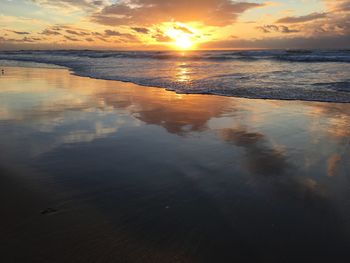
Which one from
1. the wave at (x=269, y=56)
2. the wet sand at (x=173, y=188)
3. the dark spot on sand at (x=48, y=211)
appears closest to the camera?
the wet sand at (x=173, y=188)

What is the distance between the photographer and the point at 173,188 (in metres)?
4.09

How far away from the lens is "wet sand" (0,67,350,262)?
Answer: 9.64ft

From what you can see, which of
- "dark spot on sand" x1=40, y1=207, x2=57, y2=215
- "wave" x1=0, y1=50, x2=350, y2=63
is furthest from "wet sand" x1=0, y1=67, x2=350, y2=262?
"wave" x1=0, y1=50, x2=350, y2=63

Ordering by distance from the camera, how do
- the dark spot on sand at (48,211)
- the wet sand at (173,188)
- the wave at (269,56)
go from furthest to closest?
1. the wave at (269,56)
2. the dark spot on sand at (48,211)
3. the wet sand at (173,188)

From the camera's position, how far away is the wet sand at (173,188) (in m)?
2.94

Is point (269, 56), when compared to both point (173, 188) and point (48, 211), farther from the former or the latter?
point (48, 211)

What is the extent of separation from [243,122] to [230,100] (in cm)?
325

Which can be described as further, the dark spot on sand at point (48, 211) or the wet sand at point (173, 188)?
the dark spot on sand at point (48, 211)

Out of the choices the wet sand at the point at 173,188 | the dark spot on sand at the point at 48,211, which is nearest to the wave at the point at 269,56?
the wet sand at the point at 173,188

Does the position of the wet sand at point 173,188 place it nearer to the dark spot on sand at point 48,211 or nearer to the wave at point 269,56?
the dark spot on sand at point 48,211

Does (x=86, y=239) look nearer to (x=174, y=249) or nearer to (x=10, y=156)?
(x=174, y=249)

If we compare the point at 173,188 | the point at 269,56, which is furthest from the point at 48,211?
the point at 269,56

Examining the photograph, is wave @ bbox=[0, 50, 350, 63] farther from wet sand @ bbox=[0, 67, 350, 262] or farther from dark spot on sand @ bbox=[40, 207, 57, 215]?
dark spot on sand @ bbox=[40, 207, 57, 215]

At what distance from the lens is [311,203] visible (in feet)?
12.3
